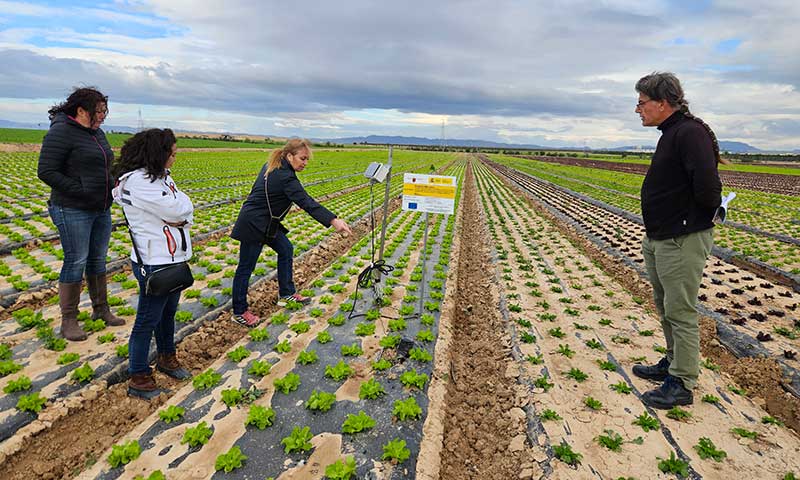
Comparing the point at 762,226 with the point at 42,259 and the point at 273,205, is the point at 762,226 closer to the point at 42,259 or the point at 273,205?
the point at 273,205

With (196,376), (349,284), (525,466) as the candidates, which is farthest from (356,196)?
(525,466)

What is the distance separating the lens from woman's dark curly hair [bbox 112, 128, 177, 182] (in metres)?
3.80

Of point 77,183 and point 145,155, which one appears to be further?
point 77,183

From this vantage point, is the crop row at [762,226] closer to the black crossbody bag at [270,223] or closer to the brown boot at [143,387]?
the black crossbody bag at [270,223]

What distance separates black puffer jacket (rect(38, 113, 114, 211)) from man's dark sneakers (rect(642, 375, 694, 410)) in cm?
681

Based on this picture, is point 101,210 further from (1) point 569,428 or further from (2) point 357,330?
(1) point 569,428

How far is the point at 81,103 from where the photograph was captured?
14.8 feet

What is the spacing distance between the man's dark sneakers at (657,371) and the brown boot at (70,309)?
7.14 meters

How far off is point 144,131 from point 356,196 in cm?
1841

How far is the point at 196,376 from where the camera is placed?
4785mm

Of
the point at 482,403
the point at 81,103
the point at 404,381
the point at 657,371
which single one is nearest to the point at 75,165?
the point at 81,103

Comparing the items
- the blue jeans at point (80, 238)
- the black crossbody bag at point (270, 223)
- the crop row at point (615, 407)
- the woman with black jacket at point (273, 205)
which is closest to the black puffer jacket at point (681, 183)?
the crop row at point (615, 407)

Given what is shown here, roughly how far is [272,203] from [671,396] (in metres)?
5.40

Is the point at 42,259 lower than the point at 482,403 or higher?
higher
